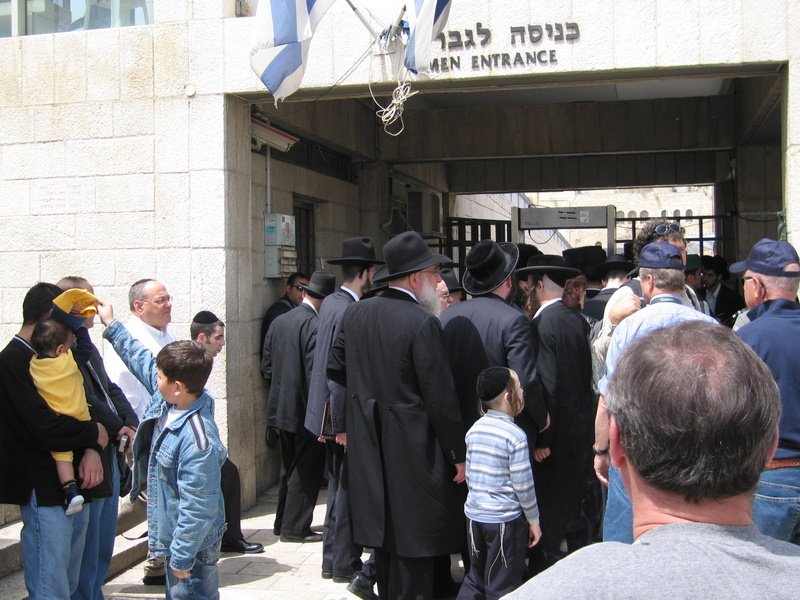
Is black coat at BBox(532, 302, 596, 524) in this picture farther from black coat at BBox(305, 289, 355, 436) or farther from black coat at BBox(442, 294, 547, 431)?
black coat at BBox(305, 289, 355, 436)

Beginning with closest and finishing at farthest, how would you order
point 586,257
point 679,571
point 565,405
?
point 679,571 → point 565,405 → point 586,257

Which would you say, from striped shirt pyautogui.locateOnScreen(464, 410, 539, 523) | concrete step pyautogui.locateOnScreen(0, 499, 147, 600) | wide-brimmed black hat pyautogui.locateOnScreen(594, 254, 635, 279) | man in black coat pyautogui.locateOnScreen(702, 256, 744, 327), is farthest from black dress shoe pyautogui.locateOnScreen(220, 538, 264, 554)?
man in black coat pyautogui.locateOnScreen(702, 256, 744, 327)

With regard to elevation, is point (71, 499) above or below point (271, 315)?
below

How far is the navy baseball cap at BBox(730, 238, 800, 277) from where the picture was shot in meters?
3.96

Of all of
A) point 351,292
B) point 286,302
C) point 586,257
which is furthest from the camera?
point 586,257

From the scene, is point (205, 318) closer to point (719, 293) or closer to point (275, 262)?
point (275, 262)

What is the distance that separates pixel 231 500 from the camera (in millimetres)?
5930

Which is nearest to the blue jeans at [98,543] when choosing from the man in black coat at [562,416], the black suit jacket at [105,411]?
the black suit jacket at [105,411]

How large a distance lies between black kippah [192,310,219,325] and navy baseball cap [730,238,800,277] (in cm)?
361

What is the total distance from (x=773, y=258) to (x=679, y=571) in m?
3.14

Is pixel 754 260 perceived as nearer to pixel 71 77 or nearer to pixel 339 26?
pixel 339 26

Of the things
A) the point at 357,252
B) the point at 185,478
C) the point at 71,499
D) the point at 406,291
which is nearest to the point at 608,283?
the point at 357,252

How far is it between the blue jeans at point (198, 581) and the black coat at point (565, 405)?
85.0 inches

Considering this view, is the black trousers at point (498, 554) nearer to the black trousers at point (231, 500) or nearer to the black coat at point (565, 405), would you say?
the black coat at point (565, 405)
